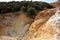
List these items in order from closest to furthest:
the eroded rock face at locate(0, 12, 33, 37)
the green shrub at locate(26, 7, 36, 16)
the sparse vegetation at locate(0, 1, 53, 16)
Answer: the eroded rock face at locate(0, 12, 33, 37) → the green shrub at locate(26, 7, 36, 16) → the sparse vegetation at locate(0, 1, 53, 16)

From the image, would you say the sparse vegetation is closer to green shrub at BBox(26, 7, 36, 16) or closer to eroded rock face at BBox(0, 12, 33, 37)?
green shrub at BBox(26, 7, 36, 16)

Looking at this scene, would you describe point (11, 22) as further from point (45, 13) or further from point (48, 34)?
point (48, 34)

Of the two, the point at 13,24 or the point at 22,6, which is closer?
the point at 13,24

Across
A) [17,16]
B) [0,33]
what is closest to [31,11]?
[17,16]

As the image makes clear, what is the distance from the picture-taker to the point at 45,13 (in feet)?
42.5

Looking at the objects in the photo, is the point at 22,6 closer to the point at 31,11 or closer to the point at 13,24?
the point at 31,11

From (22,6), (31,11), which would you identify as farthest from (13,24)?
(22,6)

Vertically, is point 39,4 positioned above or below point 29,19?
above

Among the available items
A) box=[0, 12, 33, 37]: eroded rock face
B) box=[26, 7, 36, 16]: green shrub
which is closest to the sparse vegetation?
box=[26, 7, 36, 16]: green shrub

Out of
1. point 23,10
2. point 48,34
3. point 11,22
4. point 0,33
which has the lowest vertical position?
point 48,34

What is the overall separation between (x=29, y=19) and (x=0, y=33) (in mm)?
2432

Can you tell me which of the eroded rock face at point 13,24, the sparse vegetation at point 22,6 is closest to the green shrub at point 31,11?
the sparse vegetation at point 22,6

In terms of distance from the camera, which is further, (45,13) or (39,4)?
(39,4)

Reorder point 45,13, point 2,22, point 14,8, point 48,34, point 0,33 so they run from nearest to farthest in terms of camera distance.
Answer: point 48,34 < point 45,13 < point 0,33 < point 2,22 < point 14,8
